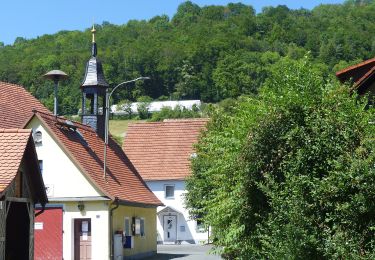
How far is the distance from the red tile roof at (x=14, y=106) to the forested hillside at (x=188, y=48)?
62.2m

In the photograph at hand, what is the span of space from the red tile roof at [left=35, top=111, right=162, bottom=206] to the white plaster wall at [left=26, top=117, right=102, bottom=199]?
0.33m

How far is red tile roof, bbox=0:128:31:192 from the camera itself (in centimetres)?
1945

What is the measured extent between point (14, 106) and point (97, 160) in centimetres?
474

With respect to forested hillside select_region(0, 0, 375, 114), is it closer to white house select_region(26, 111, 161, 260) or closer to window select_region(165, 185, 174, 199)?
window select_region(165, 185, 174, 199)

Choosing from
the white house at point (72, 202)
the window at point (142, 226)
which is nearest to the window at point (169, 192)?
the window at point (142, 226)

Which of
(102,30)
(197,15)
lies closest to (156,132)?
(102,30)

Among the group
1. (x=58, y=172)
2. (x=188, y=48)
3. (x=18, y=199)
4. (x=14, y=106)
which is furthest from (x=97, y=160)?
(x=188, y=48)

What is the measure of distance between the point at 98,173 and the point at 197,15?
12683 centimetres

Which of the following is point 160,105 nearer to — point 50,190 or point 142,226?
point 142,226

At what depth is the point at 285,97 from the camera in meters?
15.9

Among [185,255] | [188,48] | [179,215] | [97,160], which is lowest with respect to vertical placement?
[185,255]

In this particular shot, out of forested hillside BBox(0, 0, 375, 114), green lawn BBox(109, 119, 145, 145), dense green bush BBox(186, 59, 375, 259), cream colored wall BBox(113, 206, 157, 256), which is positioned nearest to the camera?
dense green bush BBox(186, 59, 375, 259)

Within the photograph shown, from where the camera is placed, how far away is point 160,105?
15162 centimetres

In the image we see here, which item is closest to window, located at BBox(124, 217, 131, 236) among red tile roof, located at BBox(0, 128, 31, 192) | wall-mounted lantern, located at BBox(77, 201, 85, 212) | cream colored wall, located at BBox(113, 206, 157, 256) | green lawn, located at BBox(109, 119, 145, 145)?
cream colored wall, located at BBox(113, 206, 157, 256)
